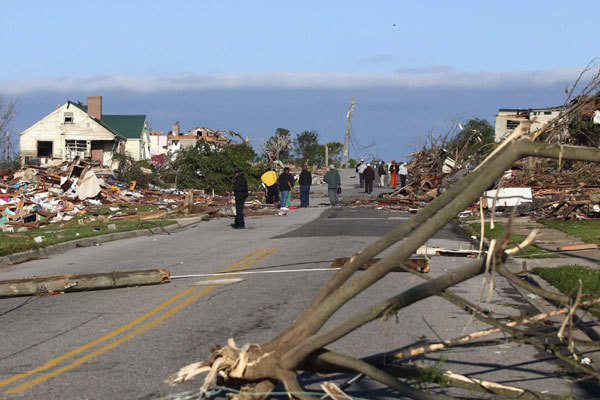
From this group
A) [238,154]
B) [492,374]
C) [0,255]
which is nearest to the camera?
[492,374]

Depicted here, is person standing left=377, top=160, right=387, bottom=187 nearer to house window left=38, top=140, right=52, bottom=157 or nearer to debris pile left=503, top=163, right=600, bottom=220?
debris pile left=503, top=163, right=600, bottom=220

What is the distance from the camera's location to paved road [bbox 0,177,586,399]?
20.3ft

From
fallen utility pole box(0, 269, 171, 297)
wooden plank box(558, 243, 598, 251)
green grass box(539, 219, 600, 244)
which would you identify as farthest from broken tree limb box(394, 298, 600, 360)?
green grass box(539, 219, 600, 244)

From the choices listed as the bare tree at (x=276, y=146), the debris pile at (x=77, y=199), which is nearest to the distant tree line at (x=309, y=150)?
the bare tree at (x=276, y=146)

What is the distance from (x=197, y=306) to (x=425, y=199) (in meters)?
26.4

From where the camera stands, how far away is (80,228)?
79.7 feet

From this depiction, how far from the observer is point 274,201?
118ft

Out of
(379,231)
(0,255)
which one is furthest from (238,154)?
(0,255)

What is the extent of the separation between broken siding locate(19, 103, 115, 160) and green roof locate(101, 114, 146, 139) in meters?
11.1

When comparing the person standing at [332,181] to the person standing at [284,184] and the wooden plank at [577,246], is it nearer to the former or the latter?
the person standing at [284,184]

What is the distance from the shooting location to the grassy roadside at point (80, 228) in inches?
691

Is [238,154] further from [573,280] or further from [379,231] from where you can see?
[573,280]

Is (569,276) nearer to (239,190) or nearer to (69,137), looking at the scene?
(239,190)

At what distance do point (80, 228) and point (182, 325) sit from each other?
16994mm
